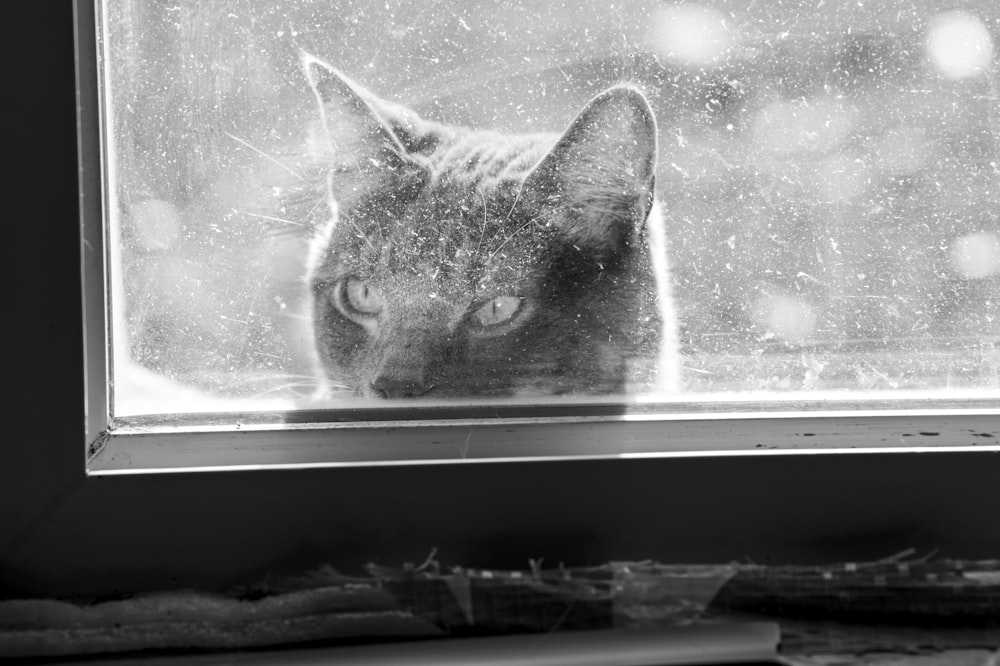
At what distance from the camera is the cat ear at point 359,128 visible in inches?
23.5

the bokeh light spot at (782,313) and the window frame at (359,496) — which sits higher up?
the bokeh light spot at (782,313)

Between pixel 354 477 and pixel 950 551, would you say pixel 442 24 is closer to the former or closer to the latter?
pixel 354 477

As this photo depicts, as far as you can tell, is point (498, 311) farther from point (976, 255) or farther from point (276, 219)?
point (976, 255)

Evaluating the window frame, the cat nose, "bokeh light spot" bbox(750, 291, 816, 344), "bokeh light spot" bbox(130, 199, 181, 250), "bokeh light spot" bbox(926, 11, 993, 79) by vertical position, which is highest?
"bokeh light spot" bbox(926, 11, 993, 79)

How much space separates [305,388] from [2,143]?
246mm

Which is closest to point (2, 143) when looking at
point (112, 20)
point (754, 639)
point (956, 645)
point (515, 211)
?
point (112, 20)

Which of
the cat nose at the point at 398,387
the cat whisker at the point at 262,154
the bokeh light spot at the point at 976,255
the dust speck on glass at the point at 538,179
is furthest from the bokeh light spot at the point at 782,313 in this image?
the cat whisker at the point at 262,154

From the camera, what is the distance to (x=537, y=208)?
26.3 inches

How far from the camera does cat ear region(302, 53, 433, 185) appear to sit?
596 millimetres

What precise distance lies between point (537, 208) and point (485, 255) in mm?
71

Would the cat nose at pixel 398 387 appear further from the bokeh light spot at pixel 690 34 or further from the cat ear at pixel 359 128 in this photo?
the bokeh light spot at pixel 690 34

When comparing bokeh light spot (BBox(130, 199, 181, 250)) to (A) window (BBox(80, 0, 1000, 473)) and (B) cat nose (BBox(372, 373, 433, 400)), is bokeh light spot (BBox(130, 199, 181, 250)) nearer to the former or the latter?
(A) window (BBox(80, 0, 1000, 473))

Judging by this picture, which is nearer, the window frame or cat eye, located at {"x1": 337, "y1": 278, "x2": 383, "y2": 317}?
the window frame

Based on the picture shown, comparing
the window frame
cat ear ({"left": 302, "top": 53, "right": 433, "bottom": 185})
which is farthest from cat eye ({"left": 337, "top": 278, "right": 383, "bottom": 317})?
the window frame
